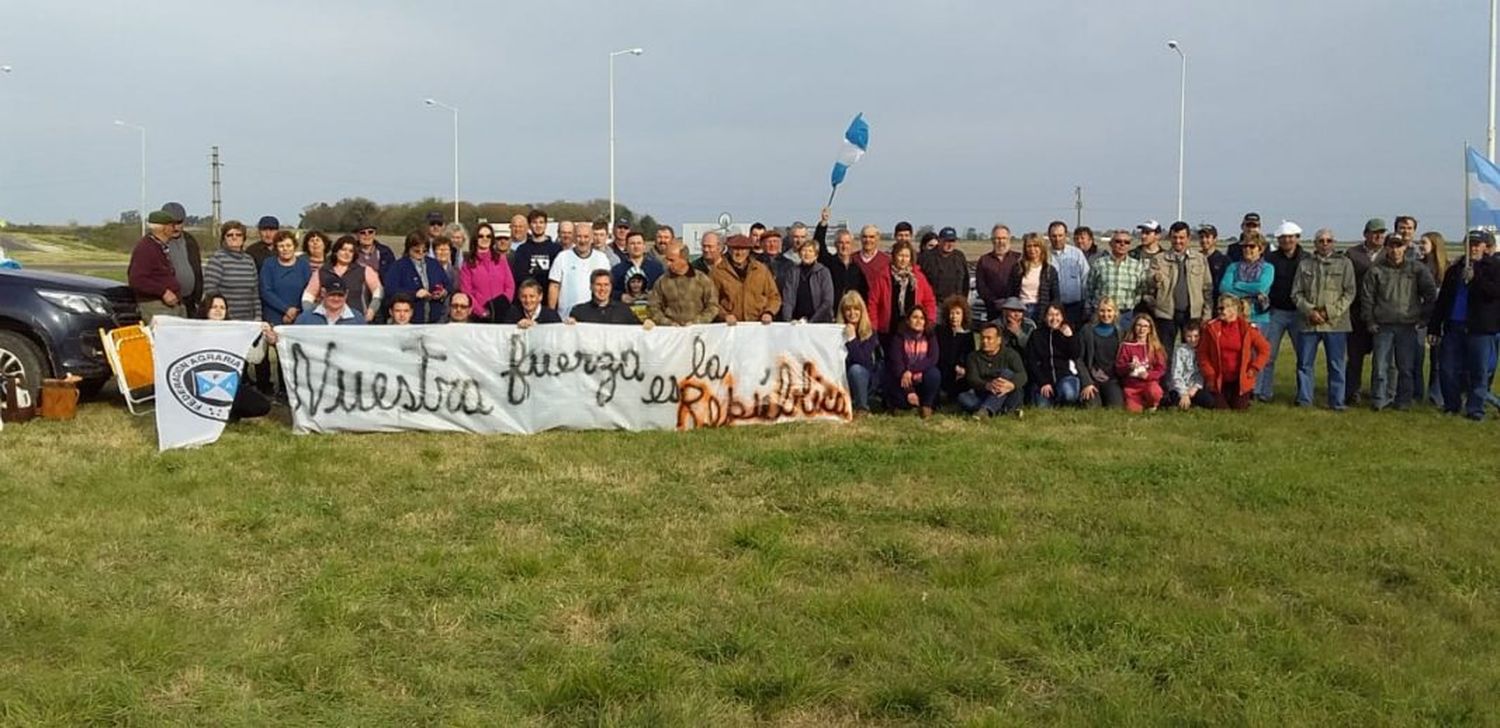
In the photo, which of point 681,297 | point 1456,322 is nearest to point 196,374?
point 681,297

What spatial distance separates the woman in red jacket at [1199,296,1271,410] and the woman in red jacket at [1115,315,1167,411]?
475mm

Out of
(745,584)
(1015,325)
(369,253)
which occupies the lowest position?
(745,584)

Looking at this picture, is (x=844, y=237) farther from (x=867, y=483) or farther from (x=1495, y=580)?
(x=1495, y=580)

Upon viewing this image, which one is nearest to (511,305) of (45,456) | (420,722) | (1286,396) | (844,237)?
(844,237)

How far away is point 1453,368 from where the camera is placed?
1070cm

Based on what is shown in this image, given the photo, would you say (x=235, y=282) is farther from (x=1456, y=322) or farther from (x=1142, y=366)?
(x=1456, y=322)

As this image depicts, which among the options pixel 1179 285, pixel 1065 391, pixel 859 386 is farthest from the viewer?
pixel 1179 285

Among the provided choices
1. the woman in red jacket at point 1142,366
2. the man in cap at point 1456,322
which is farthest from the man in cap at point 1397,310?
the woman in red jacket at point 1142,366

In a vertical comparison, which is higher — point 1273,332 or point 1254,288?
point 1254,288

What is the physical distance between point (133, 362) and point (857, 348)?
6.38 metres

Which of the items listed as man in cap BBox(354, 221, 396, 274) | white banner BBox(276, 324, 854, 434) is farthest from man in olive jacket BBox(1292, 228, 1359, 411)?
man in cap BBox(354, 221, 396, 274)

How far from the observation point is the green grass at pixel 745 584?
4102 millimetres

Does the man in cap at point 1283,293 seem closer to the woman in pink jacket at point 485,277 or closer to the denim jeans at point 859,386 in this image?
the denim jeans at point 859,386

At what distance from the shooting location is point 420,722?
392 cm
